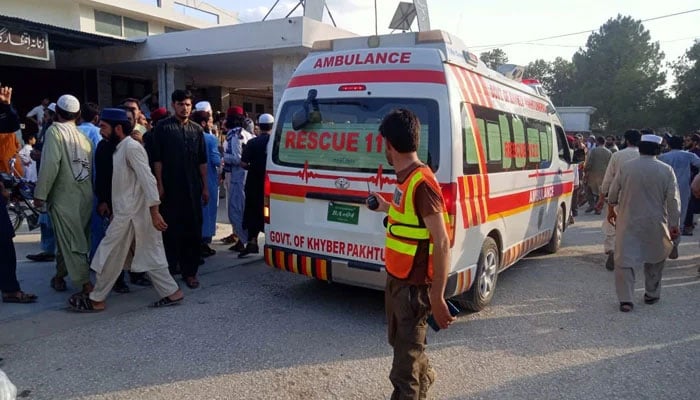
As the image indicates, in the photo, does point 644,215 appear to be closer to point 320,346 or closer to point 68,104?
point 320,346

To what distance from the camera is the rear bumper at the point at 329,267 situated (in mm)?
4227

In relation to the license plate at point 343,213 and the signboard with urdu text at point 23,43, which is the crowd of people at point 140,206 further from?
Answer: the signboard with urdu text at point 23,43

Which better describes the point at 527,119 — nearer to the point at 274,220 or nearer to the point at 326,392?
the point at 274,220

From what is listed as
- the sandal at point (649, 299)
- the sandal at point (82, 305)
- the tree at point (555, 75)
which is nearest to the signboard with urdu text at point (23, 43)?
the sandal at point (82, 305)

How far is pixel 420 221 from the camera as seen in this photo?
2.61 metres

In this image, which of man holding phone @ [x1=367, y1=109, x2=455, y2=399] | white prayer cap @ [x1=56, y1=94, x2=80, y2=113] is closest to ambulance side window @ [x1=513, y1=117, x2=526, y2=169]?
man holding phone @ [x1=367, y1=109, x2=455, y2=399]

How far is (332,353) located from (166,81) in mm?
14076

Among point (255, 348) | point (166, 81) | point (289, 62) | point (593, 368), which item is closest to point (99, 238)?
point (255, 348)

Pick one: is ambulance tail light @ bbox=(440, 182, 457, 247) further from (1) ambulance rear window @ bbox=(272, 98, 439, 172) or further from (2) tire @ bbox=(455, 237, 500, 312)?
(2) tire @ bbox=(455, 237, 500, 312)

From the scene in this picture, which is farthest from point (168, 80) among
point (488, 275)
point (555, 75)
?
point (555, 75)

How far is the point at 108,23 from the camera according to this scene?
63.7ft

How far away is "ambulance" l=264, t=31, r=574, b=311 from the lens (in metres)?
4.12

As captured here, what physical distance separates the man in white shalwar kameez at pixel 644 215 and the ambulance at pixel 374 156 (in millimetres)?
1153

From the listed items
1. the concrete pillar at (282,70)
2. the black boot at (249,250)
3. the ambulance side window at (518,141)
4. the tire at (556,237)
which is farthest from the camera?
the concrete pillar at (282,70)
